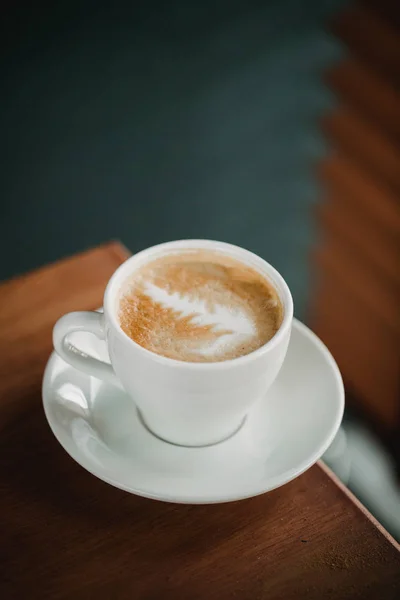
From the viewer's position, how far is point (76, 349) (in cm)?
61

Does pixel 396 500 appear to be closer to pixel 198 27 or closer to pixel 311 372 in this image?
pixel 311 372

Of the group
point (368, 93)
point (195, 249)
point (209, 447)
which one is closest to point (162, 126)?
point (368, 93)

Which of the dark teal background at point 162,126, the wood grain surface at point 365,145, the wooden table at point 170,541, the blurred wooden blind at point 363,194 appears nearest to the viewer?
the wooden table at point 170,541

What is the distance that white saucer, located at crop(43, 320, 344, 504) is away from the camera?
55 centimetres

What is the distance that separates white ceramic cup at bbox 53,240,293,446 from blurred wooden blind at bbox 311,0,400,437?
638 mm

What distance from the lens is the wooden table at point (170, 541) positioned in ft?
1.75

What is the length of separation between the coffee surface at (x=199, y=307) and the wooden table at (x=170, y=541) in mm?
125

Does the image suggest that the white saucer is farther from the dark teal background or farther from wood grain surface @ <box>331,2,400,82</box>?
wood grain surface @ <box>331,2,400,82</box>

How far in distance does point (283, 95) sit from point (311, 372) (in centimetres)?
154

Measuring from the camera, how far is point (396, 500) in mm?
728

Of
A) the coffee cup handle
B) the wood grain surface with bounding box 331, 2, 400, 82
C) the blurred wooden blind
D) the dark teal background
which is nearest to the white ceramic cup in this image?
the coffee cup handle

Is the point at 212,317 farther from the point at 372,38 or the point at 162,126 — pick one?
the point at 162,126

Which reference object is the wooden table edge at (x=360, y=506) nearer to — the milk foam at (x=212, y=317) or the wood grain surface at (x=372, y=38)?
the milk foam at (x=212, y=317)

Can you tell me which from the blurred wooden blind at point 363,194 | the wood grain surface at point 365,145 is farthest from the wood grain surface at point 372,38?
the wood grain surface at point 365,145
